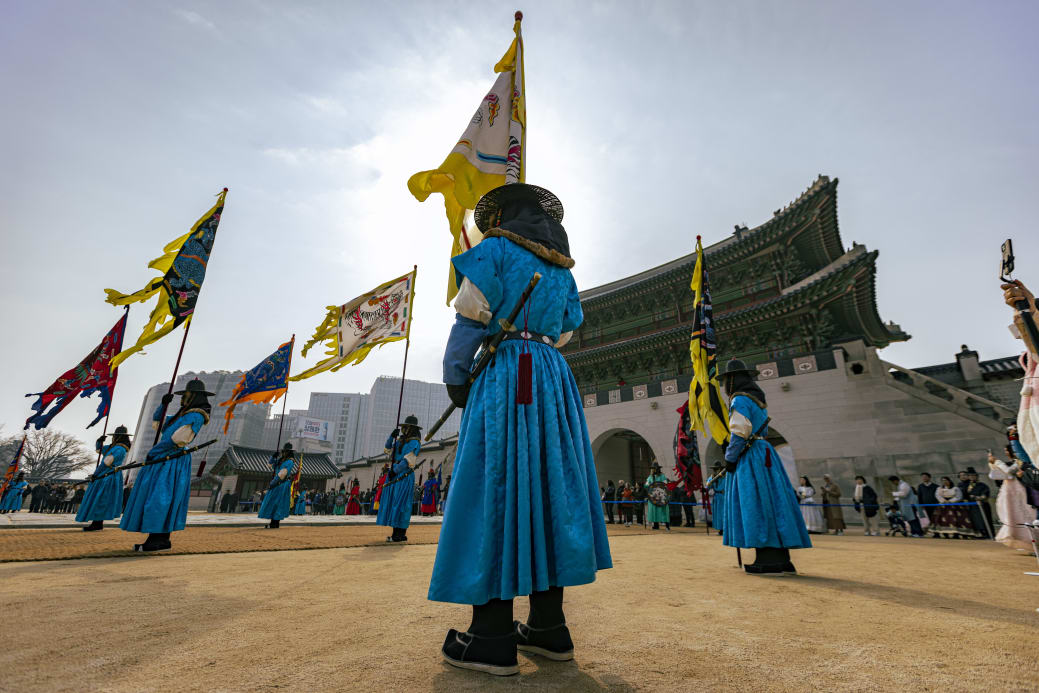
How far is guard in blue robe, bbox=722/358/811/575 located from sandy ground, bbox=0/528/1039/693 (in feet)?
1.39

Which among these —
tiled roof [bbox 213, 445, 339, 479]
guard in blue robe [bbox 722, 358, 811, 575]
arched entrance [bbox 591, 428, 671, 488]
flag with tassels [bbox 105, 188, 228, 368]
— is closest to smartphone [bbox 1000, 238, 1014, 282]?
guard in blue robe [bbox 722, 358, 811, 575]

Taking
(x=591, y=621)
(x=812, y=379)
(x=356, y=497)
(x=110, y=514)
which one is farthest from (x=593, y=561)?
(x=356, y=497)

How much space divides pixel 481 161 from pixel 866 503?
12710 mm

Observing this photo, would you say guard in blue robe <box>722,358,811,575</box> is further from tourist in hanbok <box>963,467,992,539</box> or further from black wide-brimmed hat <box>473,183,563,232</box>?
tourist in hanbok <box>963,467,992,539</box>

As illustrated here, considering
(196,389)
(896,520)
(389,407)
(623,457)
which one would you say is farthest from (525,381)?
(389,407)

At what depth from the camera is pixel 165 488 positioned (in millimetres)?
4570

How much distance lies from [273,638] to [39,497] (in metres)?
27.5

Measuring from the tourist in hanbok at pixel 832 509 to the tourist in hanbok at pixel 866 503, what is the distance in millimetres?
444

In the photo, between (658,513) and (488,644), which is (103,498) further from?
(658,513)

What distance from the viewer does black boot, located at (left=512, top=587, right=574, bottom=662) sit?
1.55 m

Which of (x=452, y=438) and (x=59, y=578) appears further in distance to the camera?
(x=452, y=438)

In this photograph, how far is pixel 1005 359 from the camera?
21766 mm

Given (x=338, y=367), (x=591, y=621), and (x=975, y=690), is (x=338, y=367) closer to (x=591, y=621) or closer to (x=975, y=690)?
(x=591, y=621)

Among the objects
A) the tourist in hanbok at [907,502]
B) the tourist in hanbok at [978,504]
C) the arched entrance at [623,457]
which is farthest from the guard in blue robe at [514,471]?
the arched entrance at [623,457]
